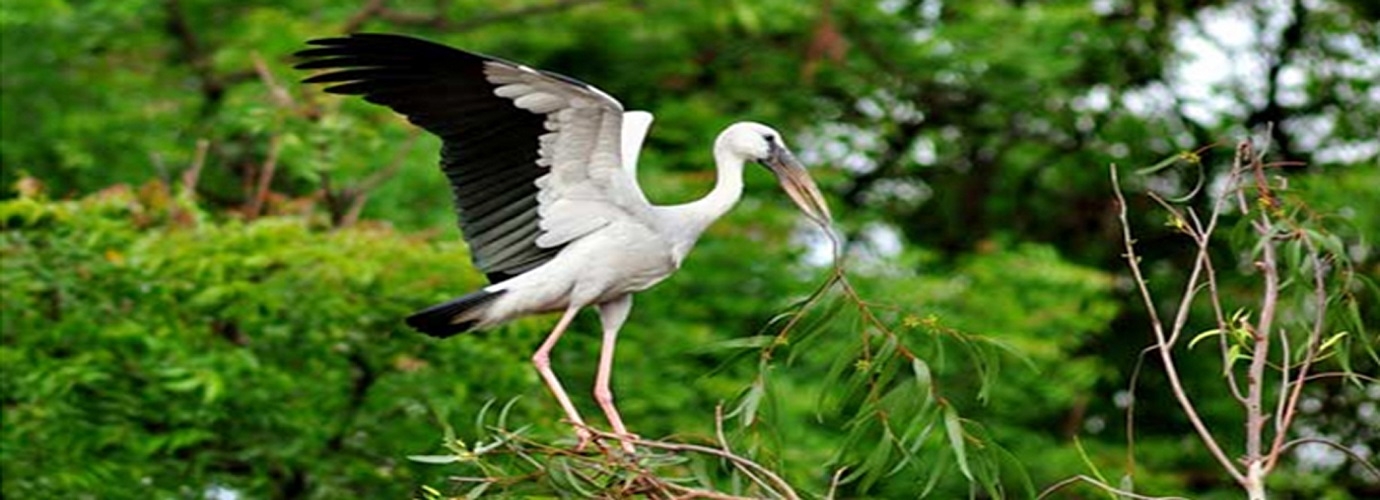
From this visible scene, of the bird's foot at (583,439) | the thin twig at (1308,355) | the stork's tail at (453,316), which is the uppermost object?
the bird's foot at (583,439)

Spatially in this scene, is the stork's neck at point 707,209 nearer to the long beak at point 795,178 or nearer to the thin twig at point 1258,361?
the long beak at point 795,178

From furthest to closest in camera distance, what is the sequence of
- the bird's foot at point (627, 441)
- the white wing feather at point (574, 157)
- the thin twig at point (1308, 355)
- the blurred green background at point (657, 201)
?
the blurred green background at point (657, 201), the white wing feather at point (574, 157), the bird's foot at point (627, 441), the thin twig at point (1308, 355)

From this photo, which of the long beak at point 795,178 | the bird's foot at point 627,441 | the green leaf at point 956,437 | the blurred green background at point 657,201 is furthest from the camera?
the blurred green background at point 657,201

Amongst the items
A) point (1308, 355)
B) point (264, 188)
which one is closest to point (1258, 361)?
point (1308, 355)

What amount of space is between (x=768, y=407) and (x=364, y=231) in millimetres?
4639

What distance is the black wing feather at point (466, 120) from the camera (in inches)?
280

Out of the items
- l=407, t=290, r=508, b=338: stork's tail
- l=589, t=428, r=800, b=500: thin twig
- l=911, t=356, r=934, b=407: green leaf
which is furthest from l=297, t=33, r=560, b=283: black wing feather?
l=589, t=428, r=800, b=500: thin twig

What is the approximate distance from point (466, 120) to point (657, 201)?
6.71 meters

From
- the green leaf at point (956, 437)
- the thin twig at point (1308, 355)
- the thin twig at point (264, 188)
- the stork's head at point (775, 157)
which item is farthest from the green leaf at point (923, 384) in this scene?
the thin twig at point (264, 188)

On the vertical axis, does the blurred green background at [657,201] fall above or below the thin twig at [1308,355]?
below

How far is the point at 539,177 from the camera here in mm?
7172

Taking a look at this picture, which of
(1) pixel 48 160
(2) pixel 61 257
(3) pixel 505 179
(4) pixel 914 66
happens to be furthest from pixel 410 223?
(3) pixel 505 179

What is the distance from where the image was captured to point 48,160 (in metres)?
14.6

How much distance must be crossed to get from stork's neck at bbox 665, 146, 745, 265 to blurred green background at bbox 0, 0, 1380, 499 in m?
0.32
